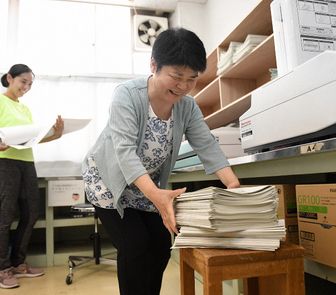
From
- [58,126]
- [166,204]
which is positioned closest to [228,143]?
[166,204]

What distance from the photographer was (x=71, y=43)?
10.9 ft

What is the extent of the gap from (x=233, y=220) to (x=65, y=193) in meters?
2.14

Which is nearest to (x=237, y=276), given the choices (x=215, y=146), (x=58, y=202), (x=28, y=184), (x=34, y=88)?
(x=215, y=146)

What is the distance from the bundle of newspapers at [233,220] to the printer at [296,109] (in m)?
0.25

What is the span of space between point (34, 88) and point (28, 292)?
6.17ft

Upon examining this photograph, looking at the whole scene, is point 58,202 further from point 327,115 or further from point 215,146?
point 327,115

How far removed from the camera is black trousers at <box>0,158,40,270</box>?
2.15 metres

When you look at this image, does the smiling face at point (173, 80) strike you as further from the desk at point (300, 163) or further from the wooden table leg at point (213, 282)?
the wooden table leg at point (213, 282)

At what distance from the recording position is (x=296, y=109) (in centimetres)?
101

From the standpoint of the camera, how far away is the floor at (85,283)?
6.31ft

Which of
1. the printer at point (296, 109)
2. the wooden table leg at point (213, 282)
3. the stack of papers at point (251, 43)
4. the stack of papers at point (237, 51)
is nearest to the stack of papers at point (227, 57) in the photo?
the stack of papers at point (237, 51)

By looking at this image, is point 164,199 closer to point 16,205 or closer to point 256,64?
point 256,64

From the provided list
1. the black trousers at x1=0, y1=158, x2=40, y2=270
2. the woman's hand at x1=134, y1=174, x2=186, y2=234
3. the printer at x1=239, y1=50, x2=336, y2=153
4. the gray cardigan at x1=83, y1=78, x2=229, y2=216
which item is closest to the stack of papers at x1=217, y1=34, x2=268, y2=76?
the printer at x1=239, y1=50, x2=336, y2=153

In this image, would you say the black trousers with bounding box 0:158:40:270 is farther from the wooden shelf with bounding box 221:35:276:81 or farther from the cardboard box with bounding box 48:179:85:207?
the wooden shelf with bounding box 221:35:276:81
